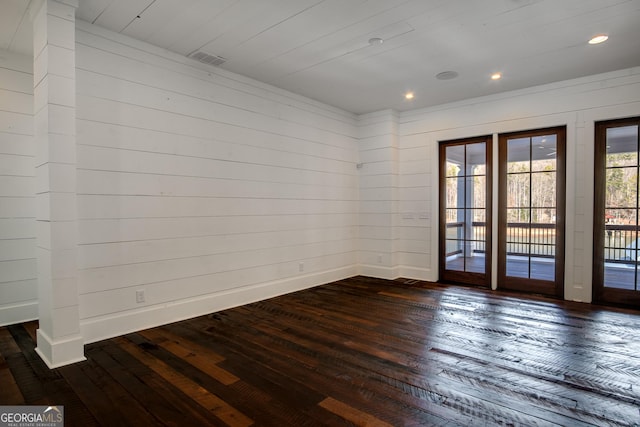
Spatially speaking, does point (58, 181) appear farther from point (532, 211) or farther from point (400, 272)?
point (532, 211)

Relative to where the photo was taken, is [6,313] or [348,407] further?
[6,313]

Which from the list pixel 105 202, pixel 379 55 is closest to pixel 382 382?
pixel 105 202

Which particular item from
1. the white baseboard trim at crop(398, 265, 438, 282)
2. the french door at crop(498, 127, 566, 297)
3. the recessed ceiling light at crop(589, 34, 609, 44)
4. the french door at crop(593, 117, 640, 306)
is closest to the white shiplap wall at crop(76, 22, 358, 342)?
the white baseboard trim at crop(398, 265, 438, 282)

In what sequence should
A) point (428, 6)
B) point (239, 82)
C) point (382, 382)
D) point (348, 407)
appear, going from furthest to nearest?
point (239, 82) < point (428, 6) < point (382, 382) < point (348, 407)

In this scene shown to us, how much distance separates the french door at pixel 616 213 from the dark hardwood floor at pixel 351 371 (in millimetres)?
422

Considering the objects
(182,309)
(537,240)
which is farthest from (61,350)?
(537,240)

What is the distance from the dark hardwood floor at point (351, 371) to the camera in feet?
6.88

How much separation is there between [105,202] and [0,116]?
1.71 meters

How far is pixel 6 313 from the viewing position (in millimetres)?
3697

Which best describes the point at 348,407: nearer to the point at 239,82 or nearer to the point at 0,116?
the point at 239,82

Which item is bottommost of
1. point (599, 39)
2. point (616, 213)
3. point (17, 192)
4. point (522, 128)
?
point (616, 213)

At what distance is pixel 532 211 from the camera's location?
501 centimetres

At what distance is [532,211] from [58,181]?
5611 mm

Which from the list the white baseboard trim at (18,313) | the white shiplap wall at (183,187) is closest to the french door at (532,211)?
the white shiplap wall at (183,187)
